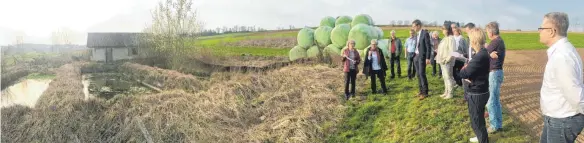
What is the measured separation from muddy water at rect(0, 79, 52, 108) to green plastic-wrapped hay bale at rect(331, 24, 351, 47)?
41.8 ft

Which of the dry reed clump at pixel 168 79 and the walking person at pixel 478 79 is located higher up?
the walking person at pixel 478 79

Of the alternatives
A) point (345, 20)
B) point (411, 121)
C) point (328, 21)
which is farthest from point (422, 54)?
point (328, 21)

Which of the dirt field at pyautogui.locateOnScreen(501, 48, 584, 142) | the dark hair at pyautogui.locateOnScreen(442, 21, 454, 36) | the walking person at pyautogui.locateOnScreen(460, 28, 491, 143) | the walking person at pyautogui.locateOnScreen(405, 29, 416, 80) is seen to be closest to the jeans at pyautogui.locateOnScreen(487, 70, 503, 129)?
the dirt field at pyautogui.locateOnScreen(501, 48, 584, 142)

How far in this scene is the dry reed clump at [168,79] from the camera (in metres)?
19.0

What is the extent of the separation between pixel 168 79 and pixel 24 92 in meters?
8.54

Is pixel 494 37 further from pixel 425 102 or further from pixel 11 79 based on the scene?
pixel 11 79

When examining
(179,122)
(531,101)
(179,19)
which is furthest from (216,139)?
(179,19)

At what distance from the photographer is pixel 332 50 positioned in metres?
19.3

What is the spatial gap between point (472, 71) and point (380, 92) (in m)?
5.71

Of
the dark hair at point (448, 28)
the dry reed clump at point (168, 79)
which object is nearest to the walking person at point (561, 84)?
the dark hair at point (448, 28)

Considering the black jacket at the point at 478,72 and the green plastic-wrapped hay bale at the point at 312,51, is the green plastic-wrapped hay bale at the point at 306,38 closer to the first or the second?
the green plastic-wrapped hay bale at the point at 312,51

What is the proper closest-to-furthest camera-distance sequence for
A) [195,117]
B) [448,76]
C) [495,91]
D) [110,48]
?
1. [495,91]
2. [448,76]
3. [195,117]
4. [110,48]

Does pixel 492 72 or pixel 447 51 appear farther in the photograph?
pixel 447 51

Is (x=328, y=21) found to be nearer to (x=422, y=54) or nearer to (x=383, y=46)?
(x=383, y=46)
